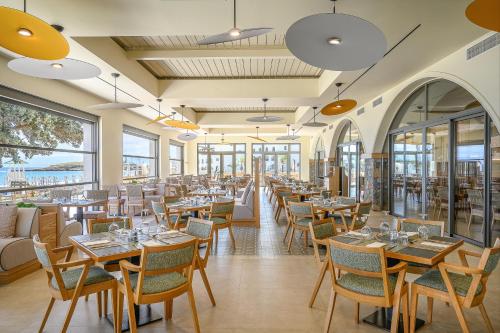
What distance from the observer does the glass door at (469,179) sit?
17.5ft

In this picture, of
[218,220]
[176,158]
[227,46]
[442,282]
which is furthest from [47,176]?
[176,158]

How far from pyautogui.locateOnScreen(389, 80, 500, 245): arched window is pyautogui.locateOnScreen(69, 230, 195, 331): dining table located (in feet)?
11.3

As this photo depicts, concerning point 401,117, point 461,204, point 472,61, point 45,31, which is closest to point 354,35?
point 45,31

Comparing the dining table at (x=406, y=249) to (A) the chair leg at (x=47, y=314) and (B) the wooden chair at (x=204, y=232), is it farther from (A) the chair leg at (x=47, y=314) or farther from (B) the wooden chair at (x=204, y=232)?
(A) the chair leg at (x=47, y=314)

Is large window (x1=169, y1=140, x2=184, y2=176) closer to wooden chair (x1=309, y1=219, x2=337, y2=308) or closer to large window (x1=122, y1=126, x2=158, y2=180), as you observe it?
large window (x1=122, y1=126, x2=158, y2=180)

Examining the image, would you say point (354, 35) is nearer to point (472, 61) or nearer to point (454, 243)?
point (454, 243)

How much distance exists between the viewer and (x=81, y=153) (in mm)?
8734

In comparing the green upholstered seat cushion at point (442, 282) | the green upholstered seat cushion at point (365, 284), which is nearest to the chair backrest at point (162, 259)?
the green upholstered seat cushion at point (365, 284)

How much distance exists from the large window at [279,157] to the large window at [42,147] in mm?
12387

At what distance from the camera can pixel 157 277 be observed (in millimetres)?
2676

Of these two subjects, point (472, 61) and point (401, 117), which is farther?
point (401, 117)

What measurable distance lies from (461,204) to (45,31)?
6943 millimetres

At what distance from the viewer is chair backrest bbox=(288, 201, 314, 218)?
5.13m

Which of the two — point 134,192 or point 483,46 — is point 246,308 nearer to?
point 483,46
